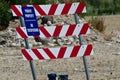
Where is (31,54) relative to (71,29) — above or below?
below

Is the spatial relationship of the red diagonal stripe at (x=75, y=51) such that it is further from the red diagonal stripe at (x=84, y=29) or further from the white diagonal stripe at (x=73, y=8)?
the white diagonal stripe at (x=73, y=8)

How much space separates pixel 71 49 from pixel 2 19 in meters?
14.0

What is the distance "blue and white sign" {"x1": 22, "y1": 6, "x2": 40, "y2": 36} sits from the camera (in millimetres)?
9969

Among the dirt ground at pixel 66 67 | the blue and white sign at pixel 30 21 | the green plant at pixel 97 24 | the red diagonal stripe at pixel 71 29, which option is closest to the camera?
the blue and white sign at pixel 30 21

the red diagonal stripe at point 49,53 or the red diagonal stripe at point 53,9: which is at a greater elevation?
the red diagonal stripe at point 53,9

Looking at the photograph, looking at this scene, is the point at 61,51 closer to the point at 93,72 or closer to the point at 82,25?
the point at 82,25

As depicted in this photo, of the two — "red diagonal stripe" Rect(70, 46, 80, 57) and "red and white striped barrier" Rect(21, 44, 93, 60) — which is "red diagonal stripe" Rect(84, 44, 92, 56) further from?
"red diagonal stripe" Rect(70, 46, 80, 57)

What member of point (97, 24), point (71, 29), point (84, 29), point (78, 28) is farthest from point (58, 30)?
point (97, 24)

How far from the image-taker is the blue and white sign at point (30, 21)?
9969 millimetres

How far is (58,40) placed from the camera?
21.7 m

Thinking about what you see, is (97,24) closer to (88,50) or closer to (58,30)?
(88,50)

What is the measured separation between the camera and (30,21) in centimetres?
1000

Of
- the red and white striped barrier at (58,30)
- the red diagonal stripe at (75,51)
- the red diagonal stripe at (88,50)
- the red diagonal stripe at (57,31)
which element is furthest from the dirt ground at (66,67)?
the red diagonal stripe at (57,31)

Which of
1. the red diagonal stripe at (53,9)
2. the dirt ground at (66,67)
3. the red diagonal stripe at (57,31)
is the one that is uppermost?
the red diagonal stripe at (53,9)
